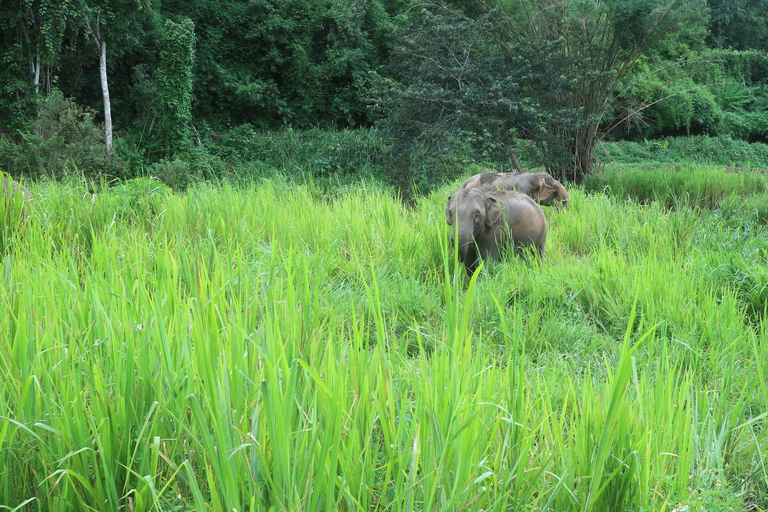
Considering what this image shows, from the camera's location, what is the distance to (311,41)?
60.8ft

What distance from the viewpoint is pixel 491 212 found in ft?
11.6

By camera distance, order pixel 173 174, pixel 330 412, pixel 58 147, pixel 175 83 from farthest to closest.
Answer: pixel 175 83, pixel 58 147, pixel 173 174, pixel 330 412

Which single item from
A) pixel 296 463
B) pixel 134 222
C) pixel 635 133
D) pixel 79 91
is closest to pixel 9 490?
pixel 296 463

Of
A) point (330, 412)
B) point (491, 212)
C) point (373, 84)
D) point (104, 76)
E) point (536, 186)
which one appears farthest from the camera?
point (104, 76)

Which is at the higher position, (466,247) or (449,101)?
(449,101)

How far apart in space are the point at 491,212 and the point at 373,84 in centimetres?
746

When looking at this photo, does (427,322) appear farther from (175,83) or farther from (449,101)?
(175,83)

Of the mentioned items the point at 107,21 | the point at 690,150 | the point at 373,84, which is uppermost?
the point at 107,21

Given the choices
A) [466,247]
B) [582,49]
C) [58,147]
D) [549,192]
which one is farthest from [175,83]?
[466,247]

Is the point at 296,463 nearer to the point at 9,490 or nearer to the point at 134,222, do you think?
the point at 9,490

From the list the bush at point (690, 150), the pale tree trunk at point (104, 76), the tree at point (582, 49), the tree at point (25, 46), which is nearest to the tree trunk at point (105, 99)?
the pale tree trunk at point (104, 76)

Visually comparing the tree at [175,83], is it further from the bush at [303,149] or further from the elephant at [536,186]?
the elephant at [536,186]

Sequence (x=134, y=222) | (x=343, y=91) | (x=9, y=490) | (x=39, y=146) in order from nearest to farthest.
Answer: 1. (x=9, y=490)
2. (x=134, y=222)
3. (x=39, y=146)
4. (x=343, y=91)

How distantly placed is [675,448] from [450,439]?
0.71 meters
